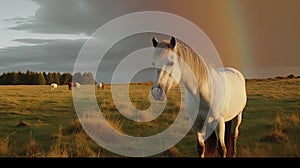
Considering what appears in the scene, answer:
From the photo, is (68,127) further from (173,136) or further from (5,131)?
(173,136)

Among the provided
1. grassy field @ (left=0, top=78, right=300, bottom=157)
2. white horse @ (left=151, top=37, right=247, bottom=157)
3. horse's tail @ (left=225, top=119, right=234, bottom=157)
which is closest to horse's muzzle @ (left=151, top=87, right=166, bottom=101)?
white horse @ (left=151, top=37, right=247, bottom=157)

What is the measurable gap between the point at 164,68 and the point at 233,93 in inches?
62.0

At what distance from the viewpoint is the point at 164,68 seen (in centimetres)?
328

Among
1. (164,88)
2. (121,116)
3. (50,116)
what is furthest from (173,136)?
(50,116)

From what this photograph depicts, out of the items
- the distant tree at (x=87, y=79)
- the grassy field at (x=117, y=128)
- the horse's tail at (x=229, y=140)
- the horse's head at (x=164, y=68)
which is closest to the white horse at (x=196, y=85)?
the horse's head at (x=164, y=68)

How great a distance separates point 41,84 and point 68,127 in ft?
47.9

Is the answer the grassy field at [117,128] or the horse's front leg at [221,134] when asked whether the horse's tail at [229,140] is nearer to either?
the grassy field at [117,128]

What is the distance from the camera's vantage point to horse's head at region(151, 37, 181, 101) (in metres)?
3.19

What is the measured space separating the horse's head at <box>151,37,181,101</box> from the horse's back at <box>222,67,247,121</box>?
929 millimetres

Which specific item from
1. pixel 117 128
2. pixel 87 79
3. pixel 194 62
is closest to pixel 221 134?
pixel 194 62

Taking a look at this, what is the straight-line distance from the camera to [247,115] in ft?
26.3

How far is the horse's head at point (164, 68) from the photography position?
319 centimetres

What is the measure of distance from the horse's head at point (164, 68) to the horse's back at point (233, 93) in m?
0.93

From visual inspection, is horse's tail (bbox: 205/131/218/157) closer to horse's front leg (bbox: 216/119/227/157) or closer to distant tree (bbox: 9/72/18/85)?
horse's front leg (bbox: 216/119/227/157)
